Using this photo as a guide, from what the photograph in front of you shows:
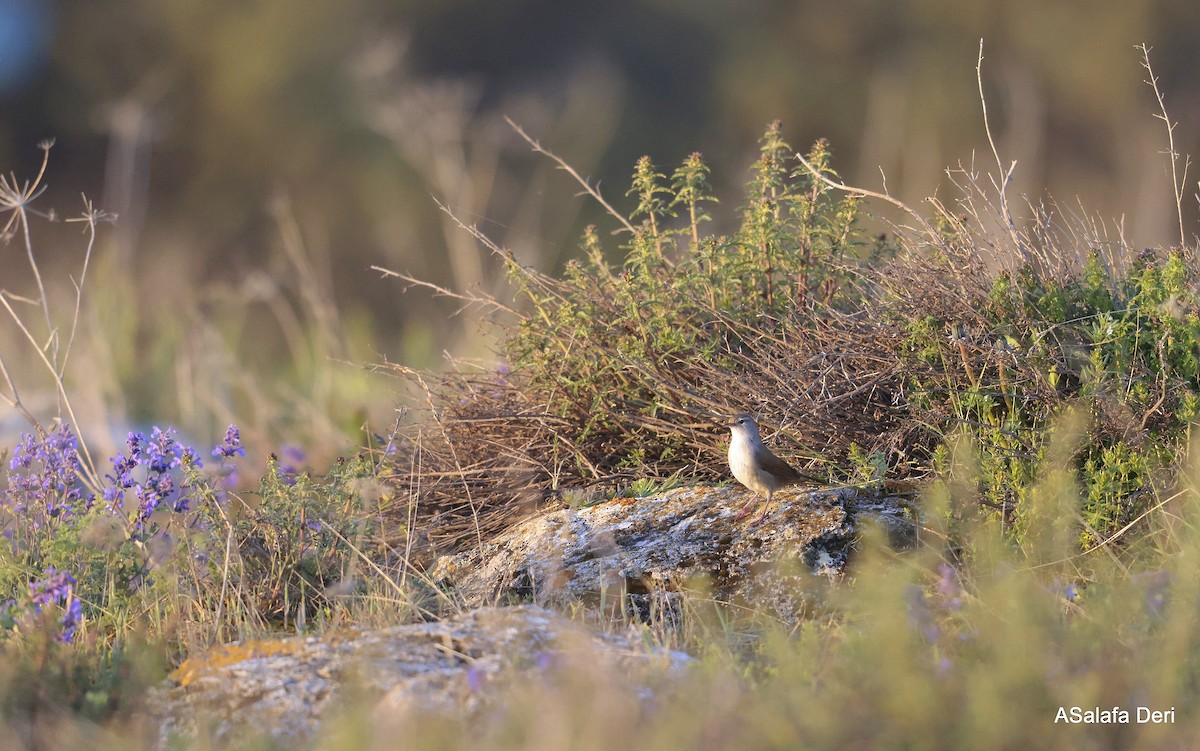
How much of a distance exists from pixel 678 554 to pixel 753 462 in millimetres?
427

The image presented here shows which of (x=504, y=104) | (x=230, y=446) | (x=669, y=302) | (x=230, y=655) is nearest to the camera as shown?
(x=230, y=655)

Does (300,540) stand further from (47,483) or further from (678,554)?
(678,554)

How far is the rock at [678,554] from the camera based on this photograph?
4246 mm

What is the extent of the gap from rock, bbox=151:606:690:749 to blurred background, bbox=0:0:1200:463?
1187cm

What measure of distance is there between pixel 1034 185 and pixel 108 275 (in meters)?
11.7

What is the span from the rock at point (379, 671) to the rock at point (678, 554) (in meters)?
0.79

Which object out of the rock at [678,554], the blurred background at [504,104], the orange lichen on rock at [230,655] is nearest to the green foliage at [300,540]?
the rock at [678,554]

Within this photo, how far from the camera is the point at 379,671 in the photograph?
123 inches

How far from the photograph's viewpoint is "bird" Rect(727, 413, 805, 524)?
422 cm

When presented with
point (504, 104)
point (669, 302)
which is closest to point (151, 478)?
point (669, 302)

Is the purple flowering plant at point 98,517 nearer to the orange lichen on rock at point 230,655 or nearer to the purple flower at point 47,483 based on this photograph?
the purple flower at point 47,483

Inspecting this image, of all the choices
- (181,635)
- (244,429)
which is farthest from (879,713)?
(244,429)

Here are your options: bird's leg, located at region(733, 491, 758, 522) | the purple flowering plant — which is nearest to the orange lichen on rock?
the purple flowering plant

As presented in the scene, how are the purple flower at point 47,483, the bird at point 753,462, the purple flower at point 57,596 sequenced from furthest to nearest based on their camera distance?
the purple flower at point 47,483 → the bird at point 753,462 → the purple flower at point 57,596
